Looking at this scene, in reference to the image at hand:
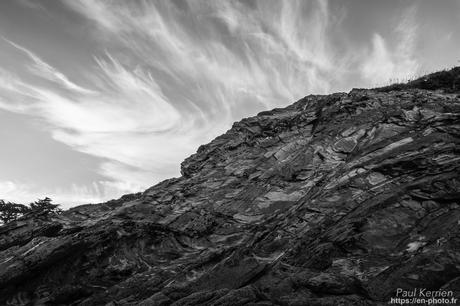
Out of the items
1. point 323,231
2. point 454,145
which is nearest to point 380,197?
point 323,231

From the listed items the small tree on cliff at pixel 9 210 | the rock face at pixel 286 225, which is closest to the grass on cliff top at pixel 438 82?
the rock face at pixel 286 225

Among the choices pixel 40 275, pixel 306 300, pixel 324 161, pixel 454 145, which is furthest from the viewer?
pixel 324 161

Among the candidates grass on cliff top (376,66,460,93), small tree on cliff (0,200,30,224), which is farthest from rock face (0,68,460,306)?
small tree on cliff (0,200,30,224)

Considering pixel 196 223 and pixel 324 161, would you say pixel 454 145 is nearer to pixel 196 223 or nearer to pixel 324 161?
pixel 324 161

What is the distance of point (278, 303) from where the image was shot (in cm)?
1091

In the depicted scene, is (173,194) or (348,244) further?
(173,194)

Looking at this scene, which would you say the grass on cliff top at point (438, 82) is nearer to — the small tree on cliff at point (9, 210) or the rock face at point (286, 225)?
the rock face at point (286, 225)

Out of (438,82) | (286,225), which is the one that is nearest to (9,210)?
(286,225)

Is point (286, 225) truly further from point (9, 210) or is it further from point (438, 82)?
point (9, 210)

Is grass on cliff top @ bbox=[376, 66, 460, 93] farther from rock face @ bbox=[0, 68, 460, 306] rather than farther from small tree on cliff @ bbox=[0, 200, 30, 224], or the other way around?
small tree on cliff @ bbox=[0, 200, 30, 224]

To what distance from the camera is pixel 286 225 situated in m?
15.7

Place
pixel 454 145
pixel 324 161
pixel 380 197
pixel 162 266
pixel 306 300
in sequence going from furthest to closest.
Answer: pixel 324 161 < pixel 162 266 < pixel 454 145 < pixel 380 197 < pixel 306 300

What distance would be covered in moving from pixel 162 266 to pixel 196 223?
340cm

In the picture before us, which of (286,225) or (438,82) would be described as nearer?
(286,225)
